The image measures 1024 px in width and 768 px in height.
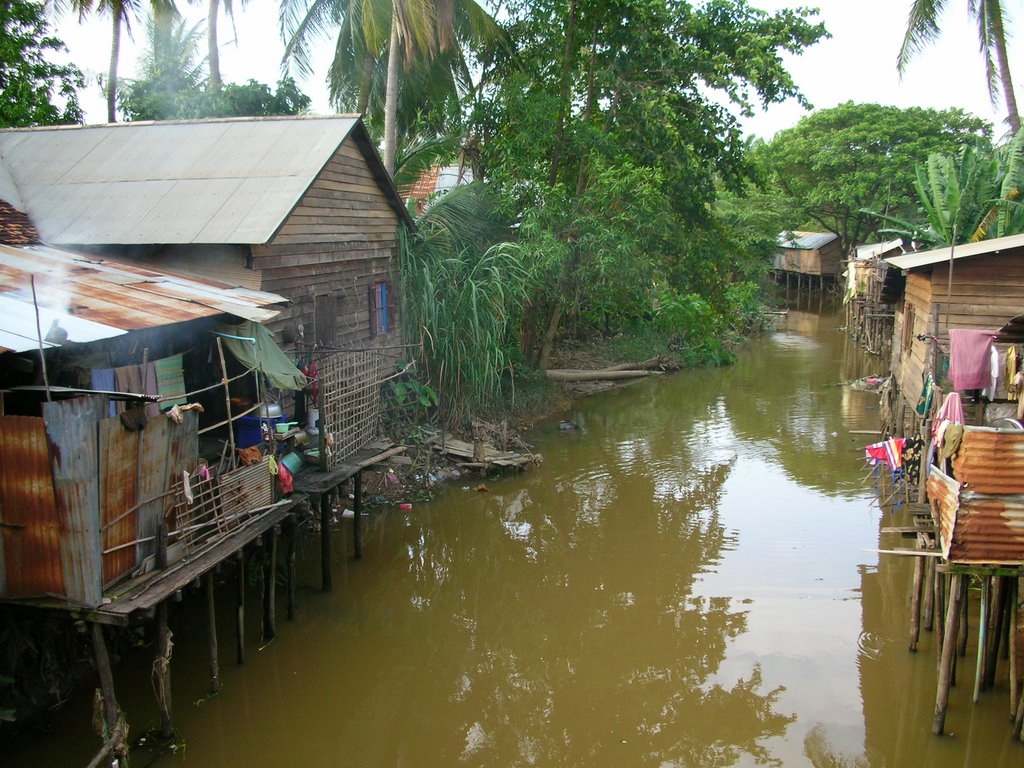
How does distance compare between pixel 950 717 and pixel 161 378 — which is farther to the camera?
pixel 161 378

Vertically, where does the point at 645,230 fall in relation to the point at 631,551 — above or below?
above

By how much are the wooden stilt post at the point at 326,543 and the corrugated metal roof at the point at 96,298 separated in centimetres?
249

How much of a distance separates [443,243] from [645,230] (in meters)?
4.70

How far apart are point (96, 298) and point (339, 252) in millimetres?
4949

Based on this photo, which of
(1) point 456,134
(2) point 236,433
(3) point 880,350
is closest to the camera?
(2) point 236,433

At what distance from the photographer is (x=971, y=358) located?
9945mm

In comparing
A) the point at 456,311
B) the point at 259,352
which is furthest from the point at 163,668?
the point at 456,311

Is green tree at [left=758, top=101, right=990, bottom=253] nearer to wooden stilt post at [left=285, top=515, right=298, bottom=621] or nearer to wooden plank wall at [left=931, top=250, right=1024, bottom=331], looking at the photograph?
wooden plank wall at [left=931, top=250, right=1024, bottom=331]

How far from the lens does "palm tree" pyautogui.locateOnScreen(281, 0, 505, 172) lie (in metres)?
14.4

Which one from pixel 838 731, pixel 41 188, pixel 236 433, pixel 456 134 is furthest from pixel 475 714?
pixel 456 134

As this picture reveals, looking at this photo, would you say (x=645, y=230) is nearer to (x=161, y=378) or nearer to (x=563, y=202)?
(x=563, y=202)

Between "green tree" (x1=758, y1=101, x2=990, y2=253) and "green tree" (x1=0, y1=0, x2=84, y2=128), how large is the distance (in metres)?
25.9

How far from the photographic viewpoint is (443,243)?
50.2ft

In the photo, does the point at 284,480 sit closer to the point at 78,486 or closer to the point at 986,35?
the point at 78,486
